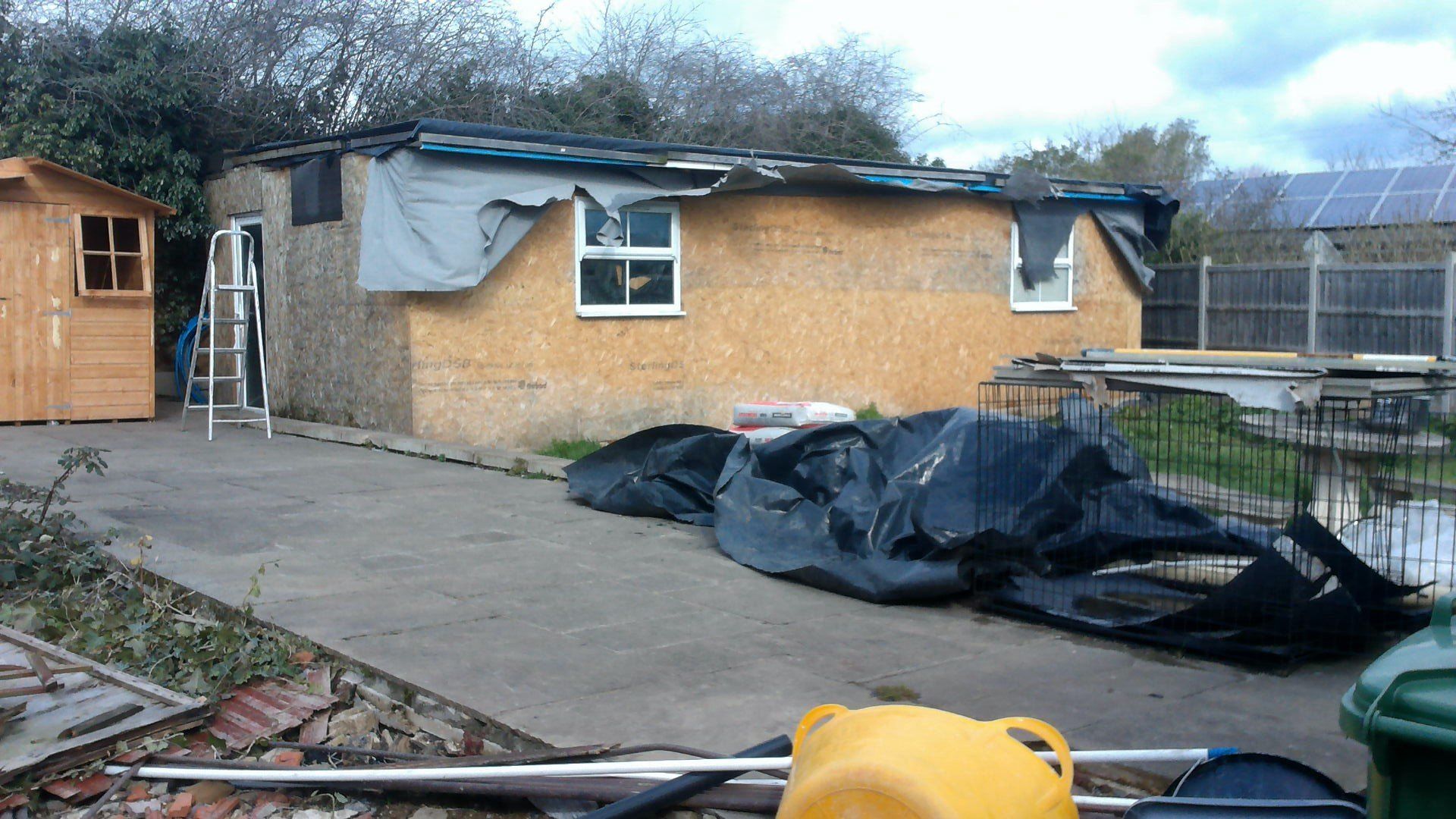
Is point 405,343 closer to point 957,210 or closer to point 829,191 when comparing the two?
point 829,191

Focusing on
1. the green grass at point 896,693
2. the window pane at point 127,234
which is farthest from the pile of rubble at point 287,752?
the window pane at point 127,234

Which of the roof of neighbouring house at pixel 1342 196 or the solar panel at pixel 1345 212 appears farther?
the solar panel at pixel 1345 212

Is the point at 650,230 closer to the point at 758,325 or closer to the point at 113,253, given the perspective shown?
the point at 758,325

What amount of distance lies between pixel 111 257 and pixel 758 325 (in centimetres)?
642

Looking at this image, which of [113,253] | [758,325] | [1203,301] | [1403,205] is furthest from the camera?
[1403,205]

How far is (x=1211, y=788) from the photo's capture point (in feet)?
8.98

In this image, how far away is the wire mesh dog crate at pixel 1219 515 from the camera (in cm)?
454

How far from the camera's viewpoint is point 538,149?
1065cm

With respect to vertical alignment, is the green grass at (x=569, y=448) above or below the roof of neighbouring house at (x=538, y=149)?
below

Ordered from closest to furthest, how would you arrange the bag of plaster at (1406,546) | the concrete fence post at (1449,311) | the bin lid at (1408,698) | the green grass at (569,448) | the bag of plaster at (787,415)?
the bin lid at (1408,698) → the bag of plaster at (1406,546) → the bag of plaster at (787,415) → the green grass at (569,448) → the concrete fence post at (1449,311)

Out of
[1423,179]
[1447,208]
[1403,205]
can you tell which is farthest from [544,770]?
[1423,179]

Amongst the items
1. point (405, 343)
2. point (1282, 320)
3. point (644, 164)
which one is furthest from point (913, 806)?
point (1282, 320)

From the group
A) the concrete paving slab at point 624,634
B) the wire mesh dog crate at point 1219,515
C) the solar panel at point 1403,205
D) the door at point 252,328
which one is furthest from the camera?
the solar panel at point 1403,205

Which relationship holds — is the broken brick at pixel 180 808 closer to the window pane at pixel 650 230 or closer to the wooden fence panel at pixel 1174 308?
the window pane at pixel 650 230
